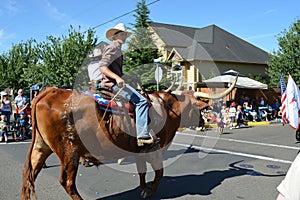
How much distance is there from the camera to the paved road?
5.16 meters

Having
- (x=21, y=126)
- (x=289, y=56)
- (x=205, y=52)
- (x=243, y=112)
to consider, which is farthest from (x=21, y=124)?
(x=205, y=52)

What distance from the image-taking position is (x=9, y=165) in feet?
23.8

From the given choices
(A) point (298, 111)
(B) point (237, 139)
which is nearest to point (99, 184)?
(A) point (298, 111)

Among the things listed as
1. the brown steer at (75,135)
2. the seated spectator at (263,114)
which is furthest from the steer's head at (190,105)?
the seated spectator at (263,114)

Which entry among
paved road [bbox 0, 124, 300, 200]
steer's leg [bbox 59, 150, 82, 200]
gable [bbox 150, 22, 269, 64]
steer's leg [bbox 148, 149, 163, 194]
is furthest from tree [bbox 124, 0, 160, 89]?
gable [bbox 150, 22, 269, 64]

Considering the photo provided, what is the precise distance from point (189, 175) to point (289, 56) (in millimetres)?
20350

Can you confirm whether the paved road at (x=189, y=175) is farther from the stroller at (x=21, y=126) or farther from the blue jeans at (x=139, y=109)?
the stroller at (x=21, y=126)

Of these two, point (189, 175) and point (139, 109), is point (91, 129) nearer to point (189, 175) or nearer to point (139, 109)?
point (139, 109)

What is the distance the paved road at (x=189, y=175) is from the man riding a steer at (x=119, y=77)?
132 centimetres

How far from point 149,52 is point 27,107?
844 centimetres

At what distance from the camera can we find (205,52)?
32.7m

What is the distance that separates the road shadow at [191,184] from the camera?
5.13 metres

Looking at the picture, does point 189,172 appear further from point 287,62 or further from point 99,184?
point 287,62

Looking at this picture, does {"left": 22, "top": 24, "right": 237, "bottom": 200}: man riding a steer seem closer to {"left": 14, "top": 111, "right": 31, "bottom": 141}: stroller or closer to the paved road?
the paved road
